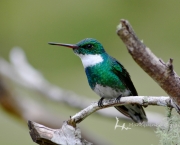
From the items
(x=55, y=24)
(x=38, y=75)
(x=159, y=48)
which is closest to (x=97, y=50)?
(x=38, y=75)

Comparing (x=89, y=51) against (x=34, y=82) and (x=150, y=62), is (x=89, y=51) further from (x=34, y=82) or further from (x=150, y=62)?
(x=34, y=82)

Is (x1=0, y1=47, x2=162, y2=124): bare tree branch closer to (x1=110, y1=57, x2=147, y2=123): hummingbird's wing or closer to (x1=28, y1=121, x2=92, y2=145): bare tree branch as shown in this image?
(x1=110, y1=57, x2=147, y2=123): hummingbird's wing

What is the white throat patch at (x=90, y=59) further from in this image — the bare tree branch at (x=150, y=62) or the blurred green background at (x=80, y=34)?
the blurred green background at (x=80, y=34)

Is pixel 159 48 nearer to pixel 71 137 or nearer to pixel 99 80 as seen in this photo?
pixel 99 80

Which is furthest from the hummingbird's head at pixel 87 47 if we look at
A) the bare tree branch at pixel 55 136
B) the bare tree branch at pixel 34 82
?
the bare tree branch at pixel 34 82

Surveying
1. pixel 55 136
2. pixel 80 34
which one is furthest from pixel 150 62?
pixel 80 34

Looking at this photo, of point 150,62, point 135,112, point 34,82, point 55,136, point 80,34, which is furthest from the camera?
point 80,34
